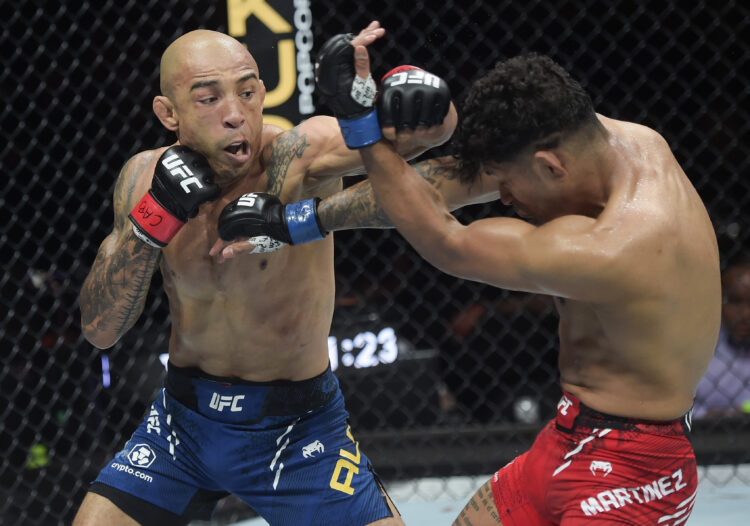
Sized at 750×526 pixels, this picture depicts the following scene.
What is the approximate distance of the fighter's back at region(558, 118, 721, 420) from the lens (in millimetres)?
1239

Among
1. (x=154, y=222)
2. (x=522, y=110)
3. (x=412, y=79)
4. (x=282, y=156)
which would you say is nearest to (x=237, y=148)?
(x=282, y=156)

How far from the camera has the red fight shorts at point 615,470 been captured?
129 cm

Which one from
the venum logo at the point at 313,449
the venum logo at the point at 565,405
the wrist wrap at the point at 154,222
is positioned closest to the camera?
the venum logo at the point at 565,405

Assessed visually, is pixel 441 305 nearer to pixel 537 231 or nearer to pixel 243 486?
pixel 243 486

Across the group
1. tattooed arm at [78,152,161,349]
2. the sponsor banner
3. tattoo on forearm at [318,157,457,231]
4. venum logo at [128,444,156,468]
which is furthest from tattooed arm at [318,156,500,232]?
the sponsor banner

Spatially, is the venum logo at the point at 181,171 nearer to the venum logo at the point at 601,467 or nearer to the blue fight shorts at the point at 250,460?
the blue fight shorts at the point at 250,460

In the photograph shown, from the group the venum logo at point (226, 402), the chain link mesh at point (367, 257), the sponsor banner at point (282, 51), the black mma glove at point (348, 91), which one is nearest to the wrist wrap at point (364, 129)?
the black mma glove at point (348, 91)

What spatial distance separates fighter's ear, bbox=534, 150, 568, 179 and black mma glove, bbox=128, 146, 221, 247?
556mm

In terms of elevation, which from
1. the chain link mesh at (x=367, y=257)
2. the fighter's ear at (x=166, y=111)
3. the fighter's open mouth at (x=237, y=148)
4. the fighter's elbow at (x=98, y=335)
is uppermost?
the fighter's ear at (x=166, y=111)

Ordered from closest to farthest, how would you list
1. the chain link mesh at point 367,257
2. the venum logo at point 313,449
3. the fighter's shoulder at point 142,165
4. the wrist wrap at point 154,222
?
the wrist wrap at point 154,222 < the venum logo at point 313,449 < the fighter's shoulder at point 142,165 < the chain link mesh at point 367,257

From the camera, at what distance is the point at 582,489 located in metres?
1.31

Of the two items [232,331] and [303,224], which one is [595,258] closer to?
[303,224]

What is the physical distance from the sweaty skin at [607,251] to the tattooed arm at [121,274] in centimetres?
53

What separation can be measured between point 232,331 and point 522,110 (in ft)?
2.34
